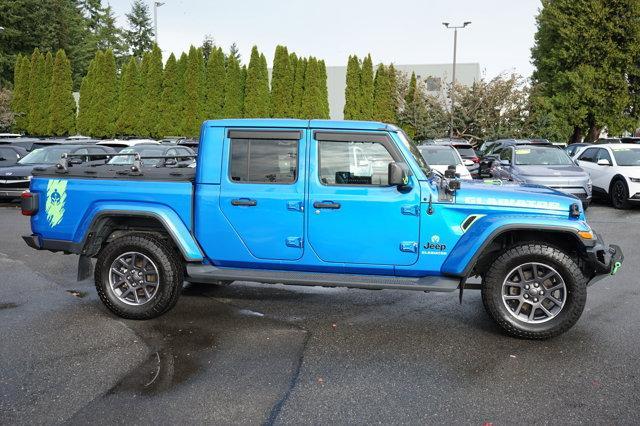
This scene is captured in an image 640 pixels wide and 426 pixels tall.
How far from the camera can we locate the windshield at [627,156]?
1457 cm

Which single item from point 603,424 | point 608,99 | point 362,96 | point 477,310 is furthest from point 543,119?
point 603,424

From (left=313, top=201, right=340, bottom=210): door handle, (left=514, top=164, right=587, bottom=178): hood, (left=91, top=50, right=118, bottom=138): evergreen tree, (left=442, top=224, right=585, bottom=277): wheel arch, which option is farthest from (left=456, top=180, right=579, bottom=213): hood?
(left=91, top=50, right=118, bottom=138): evergreen tree

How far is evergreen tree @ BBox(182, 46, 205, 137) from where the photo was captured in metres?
34.1

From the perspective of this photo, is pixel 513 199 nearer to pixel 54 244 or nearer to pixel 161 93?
pixel 54 244

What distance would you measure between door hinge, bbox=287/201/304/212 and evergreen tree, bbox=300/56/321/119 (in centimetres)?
3072

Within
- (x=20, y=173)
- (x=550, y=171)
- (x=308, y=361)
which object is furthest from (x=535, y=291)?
(x=20, y=173)

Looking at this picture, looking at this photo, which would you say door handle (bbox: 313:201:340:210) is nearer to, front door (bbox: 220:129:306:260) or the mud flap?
front door (bbox: 220:129:306:260)

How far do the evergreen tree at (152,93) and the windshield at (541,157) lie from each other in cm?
2507

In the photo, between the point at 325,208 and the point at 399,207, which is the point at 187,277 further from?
the point at 399,207

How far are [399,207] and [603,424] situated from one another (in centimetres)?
230

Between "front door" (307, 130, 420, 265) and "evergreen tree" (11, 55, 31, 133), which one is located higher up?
"evergreen tree" (11, 55, 31, 133)

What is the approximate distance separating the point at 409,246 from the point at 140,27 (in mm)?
79587

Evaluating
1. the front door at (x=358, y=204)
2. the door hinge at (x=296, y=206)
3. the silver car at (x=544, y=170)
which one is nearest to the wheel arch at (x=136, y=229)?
the door hinge at (x=296, y=206)

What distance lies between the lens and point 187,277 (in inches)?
224
